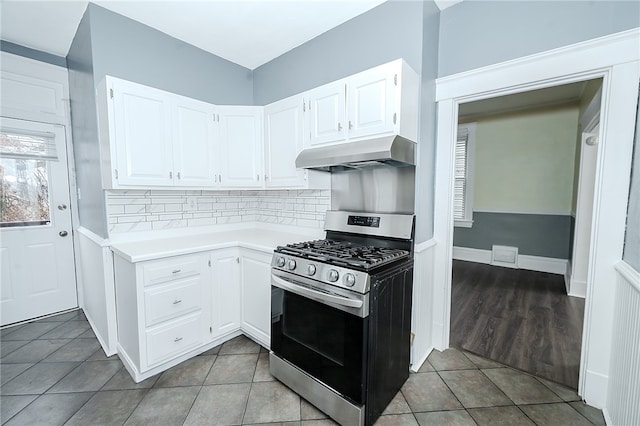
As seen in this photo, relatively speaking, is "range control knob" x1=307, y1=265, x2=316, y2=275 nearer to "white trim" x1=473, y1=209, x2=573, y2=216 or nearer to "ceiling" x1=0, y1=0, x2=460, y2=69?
"ceiling" x1=0, y1=0, x2=460, y2=69

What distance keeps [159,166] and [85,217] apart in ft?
4.29

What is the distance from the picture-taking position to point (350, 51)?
2.38 meters

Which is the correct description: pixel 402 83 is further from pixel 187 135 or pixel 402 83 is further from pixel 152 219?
pixel 152 219

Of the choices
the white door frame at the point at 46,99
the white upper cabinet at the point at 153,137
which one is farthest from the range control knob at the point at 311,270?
the white door frame at the point at 46,99

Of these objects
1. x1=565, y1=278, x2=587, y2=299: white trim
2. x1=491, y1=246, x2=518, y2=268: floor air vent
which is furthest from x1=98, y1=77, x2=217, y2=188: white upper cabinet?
x1=491, y1=246, x2=518, y2=268: floor air vent

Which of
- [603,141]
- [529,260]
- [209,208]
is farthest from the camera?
[529,260]

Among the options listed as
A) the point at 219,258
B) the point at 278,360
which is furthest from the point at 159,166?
the point at 278,360

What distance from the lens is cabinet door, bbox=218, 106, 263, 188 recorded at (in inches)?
110

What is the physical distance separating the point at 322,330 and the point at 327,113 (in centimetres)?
158

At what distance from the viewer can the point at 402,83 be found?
1.79m

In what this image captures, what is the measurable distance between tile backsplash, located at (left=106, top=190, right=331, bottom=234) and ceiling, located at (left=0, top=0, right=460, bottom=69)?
1476 mm

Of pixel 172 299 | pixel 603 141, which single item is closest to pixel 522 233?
pixel 603 141

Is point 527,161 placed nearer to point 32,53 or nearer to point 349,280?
point 349,280

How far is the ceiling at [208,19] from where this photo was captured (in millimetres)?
2195
